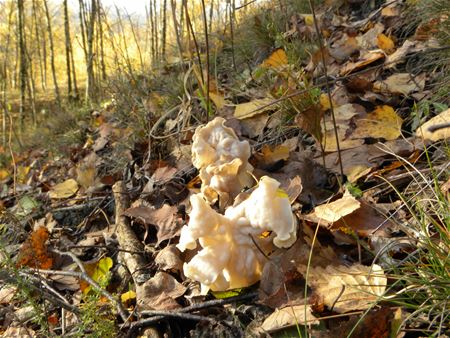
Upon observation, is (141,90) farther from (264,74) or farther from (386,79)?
(386,79)

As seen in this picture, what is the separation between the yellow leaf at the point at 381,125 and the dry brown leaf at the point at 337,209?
553 mm

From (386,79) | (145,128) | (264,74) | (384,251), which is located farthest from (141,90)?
(384,251)

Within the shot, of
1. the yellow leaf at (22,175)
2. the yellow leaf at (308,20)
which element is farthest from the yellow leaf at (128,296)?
the yellow leaf at (22,175)

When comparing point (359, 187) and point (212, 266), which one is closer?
point (212, 266)

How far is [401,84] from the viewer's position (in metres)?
2.13

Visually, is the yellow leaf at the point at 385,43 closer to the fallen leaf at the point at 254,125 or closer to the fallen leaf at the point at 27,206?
the fallen leaf at the point at 254,125

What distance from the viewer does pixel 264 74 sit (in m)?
2.67

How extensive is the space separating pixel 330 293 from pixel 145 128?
2.09 m

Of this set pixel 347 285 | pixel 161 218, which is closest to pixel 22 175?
pixel 161 218

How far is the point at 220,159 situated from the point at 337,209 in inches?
16.7

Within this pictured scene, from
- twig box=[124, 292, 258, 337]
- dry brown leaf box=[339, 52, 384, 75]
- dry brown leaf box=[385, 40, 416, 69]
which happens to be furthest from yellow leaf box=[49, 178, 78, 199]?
dry brown leaf box=[385, 40, 416, 69]

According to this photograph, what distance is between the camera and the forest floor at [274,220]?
3.48 feet

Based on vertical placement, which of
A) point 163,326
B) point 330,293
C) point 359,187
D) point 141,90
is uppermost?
point 141,90

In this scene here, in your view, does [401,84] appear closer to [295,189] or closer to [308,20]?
[295,189]
